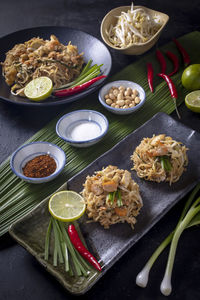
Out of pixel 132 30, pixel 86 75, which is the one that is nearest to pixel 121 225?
pixel 86 75

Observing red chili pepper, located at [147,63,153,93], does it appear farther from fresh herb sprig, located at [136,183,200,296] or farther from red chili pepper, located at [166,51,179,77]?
fresh herb sprig, located at [136,183,200,296]

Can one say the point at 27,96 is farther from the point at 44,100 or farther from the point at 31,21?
the point at 31,21

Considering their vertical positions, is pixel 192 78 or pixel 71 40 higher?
pixel 71 40

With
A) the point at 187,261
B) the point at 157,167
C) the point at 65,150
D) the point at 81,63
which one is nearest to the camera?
the point at 187,261

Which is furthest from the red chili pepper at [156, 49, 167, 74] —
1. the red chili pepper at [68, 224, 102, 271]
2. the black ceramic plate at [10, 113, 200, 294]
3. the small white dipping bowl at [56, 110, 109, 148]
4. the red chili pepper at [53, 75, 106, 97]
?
the red chili pepper at [68, 224, 102, 271]

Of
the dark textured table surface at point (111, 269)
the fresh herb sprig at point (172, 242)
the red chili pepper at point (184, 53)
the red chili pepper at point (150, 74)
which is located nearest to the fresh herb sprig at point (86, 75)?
the dark textured table surface at point (111, 269)

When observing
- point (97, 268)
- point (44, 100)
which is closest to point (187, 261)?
point (97, 268)

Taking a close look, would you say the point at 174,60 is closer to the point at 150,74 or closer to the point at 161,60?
the point at 161,60
